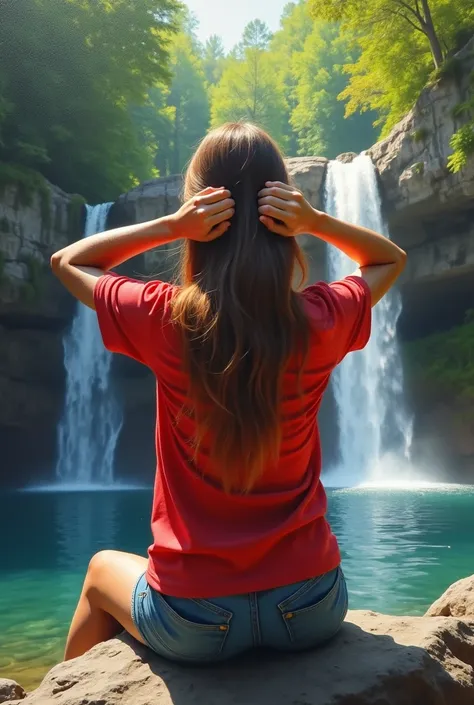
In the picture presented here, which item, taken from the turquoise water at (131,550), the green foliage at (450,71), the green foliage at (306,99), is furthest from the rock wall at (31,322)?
the green foliage at (306,99)

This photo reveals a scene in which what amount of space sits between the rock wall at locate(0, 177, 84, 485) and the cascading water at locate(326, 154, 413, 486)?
7.53m

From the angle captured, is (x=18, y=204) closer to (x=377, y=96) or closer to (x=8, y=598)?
(x=377, y=96)

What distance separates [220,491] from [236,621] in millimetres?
322

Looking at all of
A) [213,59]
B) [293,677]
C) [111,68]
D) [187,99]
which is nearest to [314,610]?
[293,677]

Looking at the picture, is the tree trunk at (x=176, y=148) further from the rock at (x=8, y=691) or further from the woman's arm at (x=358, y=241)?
the woman's arm at (x=358, y=241)

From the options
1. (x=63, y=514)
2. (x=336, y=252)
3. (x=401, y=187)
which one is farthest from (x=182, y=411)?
(x=336, y=252)

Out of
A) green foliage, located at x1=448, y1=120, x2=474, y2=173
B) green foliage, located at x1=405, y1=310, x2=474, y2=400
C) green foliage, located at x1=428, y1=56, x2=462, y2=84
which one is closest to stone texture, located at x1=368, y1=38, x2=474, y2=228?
green foliage, located at x1=428, y1=56, x2=462, y2=84

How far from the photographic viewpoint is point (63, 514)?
468 inches

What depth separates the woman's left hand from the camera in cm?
188

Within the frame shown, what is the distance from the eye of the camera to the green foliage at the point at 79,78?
891 inches

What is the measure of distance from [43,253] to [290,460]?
734 inches

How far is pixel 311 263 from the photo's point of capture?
20.1 metres

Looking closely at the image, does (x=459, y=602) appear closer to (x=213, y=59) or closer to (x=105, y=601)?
(x=105, y=601)

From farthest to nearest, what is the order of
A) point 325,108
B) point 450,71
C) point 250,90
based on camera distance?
point 250,90
point 325,108
point 450,71
